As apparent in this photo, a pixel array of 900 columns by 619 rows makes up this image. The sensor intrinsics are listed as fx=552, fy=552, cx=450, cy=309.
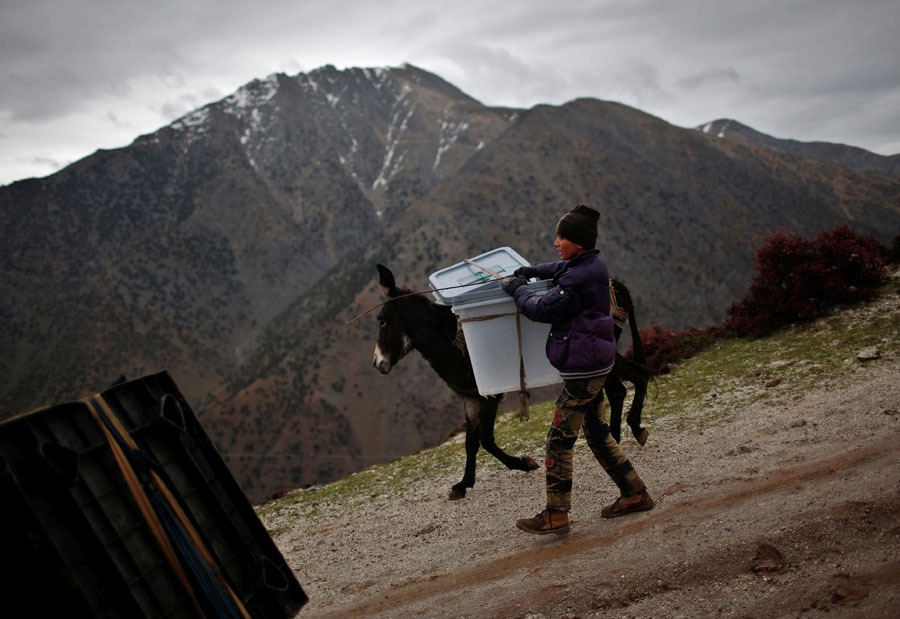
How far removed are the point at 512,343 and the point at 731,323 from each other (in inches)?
333

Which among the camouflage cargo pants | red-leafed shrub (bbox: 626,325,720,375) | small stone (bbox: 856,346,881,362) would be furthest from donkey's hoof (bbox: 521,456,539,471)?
red-leafed shrub (bbox: 626,325,720,375)

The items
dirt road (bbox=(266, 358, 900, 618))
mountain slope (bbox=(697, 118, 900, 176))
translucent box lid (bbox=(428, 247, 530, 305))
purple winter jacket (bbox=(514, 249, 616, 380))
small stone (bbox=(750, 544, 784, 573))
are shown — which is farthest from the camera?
mountain slope (bbox=(697, 118, 900, 176))

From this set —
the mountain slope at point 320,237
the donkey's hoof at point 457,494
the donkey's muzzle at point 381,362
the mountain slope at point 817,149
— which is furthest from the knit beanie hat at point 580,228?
the mountain slope at point 817,149

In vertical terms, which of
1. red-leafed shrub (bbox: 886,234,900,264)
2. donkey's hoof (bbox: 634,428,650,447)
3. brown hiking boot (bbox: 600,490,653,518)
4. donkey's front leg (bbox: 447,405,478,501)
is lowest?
red-leafed shrub (bbox: 886,234,900,264)

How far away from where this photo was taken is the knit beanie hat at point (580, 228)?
4.46m

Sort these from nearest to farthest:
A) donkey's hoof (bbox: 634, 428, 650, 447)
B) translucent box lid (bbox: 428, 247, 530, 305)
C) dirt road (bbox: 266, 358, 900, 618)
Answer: dirt road (bbox: 266, 358, 900, 618) → translucent box lid (bbox: 428, 247, 530, 305) → donkey's hoof (bbox: 634, 428, 650, 447)

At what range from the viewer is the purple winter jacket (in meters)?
4.33

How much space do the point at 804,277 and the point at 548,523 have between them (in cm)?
859

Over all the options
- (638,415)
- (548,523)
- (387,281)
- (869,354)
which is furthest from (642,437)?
(869,354)

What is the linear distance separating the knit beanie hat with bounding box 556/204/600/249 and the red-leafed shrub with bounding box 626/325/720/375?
7.10m

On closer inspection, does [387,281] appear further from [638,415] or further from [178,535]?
[178,535]

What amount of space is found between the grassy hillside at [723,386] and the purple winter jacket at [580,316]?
115 inches

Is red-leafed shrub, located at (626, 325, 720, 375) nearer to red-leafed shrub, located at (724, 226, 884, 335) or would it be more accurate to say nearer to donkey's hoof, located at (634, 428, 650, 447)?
red-leafed shrub, located at (724, 226, 884, 335)

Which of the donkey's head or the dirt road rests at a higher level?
the donkey's head
